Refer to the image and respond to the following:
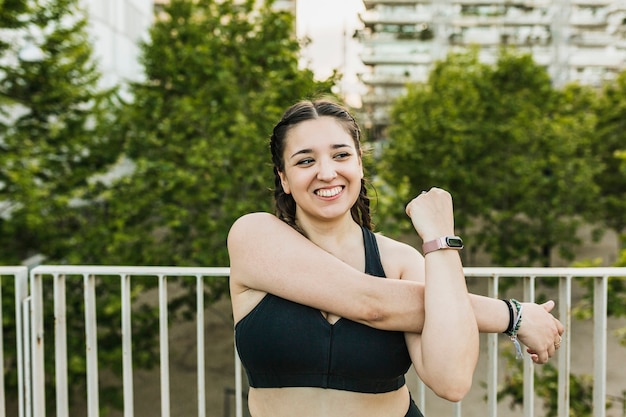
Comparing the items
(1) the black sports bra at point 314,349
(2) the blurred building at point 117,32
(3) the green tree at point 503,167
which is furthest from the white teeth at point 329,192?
(2) the blurred building at point 117,32

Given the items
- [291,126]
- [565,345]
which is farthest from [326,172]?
[565,345]

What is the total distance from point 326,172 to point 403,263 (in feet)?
1.18

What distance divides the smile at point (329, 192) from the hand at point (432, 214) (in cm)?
21

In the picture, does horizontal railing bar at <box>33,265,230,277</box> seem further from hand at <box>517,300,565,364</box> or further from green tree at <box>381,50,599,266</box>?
green tree at <box>381,50,599,266</box>

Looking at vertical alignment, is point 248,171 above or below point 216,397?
above

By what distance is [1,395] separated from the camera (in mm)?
2688

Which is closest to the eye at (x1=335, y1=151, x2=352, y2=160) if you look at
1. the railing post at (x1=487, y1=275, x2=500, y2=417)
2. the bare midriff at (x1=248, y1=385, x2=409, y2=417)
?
the bare midriff at (x1=248, y1=385, x2=409, y2=417)

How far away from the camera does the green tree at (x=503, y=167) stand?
50.8 feet

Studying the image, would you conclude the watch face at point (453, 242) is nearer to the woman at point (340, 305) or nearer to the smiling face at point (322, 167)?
the woman at point (340, 305)

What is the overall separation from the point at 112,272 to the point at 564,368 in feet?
6.72

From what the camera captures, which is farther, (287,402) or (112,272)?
(112,272)

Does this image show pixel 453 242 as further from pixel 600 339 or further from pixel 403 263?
pixel 600 339

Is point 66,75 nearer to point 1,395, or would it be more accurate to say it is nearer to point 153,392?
point 1,395

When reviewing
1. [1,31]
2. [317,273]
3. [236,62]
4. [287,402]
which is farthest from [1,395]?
[236,62]
